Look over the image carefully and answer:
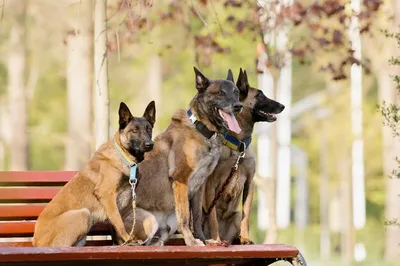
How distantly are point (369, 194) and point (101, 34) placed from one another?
38.8 m

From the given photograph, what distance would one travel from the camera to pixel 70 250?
6887mm

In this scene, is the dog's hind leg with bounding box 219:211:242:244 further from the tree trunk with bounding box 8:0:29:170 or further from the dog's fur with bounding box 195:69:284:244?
the tree trunk with bounding box 8:0:29:170

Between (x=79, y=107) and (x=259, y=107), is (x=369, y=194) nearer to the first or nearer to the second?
(x=79, y=107)

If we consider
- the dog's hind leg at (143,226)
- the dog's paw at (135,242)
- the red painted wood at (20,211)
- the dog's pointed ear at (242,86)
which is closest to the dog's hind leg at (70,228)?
the dog's paw at (135,242)

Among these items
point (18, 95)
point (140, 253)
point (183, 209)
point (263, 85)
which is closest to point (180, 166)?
point (183, 209)

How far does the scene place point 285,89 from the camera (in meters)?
42.3

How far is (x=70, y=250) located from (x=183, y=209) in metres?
1.72

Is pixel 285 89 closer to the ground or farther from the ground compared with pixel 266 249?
farther from the ground

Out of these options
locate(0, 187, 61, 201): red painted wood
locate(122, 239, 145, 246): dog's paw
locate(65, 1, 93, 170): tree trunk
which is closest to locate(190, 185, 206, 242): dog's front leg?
locate(122, 239, 145, 246): dog's paw

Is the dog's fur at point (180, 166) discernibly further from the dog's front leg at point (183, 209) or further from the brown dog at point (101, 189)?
the brown dog at point (101, 189)

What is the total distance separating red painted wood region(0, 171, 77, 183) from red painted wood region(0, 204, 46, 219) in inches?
7.7

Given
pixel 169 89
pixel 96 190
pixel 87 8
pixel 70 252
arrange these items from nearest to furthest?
1. pixel 70 252
2. pixel 96 190
3. pixel 87 8
4. pixel 169 89

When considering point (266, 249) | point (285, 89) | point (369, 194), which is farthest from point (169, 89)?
point (266, 249)

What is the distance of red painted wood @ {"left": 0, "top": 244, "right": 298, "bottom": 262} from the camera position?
22.3 ft
